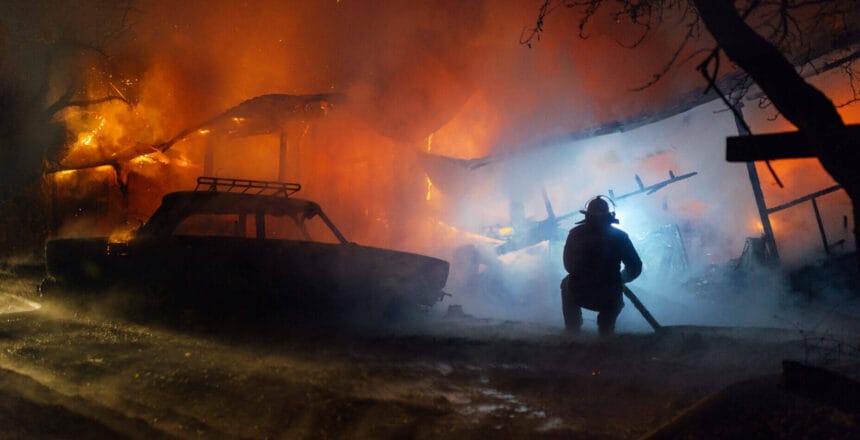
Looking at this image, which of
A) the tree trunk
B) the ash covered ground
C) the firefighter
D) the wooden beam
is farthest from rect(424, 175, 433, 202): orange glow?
the wooden beam

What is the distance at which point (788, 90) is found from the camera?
2.71 meters

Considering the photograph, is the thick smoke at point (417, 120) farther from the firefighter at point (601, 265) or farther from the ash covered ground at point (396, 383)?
the ash covered ground at point (396, 383)

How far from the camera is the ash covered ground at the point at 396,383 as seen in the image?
2590 millimetres

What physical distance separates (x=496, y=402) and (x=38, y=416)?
9.14 ft

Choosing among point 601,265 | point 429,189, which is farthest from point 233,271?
point 429,189

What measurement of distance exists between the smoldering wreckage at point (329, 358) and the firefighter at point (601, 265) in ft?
0.81

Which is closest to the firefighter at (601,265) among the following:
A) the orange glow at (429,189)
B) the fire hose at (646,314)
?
the fire hose at (646,314)

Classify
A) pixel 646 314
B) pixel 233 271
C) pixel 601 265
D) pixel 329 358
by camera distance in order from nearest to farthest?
pixel 329 358 → pixel 646 314 → pixel 601 265 → pixel 233 271

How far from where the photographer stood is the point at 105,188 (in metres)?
12.3

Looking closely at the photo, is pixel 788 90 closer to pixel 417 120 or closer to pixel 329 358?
pixel 329 358

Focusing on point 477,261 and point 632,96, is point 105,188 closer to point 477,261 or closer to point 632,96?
point 477,261

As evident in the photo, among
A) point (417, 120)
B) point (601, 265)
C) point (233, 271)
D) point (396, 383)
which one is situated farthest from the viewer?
point (417, 120)

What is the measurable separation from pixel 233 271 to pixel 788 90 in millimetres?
4921

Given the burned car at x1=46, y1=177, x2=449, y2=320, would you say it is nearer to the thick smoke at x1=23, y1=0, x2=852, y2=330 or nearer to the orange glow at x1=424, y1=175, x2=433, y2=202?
the thick smoke at x1=23, y1=0, x2=852, y2=330
